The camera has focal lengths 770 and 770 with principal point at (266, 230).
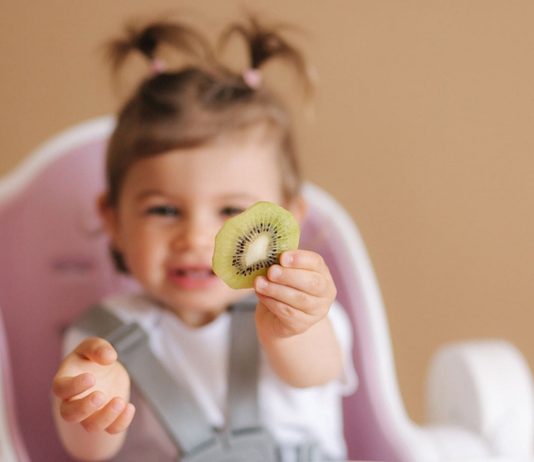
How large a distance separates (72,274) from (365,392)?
32 centimetres

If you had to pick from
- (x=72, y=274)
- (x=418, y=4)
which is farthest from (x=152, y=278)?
(x=418, y=4)

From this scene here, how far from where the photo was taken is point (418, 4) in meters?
0.97

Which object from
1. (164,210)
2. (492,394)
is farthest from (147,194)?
(492,394)

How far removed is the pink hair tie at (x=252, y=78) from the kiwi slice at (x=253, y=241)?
348 mm

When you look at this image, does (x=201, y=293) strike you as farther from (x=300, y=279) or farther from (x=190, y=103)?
(x=300, y=279)

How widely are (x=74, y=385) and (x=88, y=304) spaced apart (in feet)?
1.39

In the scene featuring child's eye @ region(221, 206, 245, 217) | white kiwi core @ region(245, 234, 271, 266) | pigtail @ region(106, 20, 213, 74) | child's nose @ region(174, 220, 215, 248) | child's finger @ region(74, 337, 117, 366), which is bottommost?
child's finger @ region(74, 337, 117, 366)

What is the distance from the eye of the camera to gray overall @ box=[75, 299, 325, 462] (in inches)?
23.4

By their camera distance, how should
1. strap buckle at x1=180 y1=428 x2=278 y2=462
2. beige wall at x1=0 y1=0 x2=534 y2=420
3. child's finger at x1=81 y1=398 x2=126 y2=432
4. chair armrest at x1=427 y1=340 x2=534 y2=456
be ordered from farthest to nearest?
1. beige wall at x1=0 y1=0 x2=534 y2=420
2. chair armrest at x1=427 y1=340 x2=534 y2=456
3. strap buckle at x1=180 y1=428 x2=278 y2=462
4. child's finger at x1=81 y1=398 x2=126 y2=432

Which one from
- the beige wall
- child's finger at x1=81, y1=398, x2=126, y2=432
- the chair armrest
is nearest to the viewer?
child's finger at x1=81, y1=398, x2=126, y2=432

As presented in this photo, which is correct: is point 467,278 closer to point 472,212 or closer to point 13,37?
point 472,212

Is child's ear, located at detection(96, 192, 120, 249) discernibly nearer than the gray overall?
No

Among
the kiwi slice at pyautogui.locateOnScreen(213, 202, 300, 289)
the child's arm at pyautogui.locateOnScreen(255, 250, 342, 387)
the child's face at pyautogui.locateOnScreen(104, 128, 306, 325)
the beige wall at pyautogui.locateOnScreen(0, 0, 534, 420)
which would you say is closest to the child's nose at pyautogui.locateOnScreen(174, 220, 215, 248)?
the child's face at pyautogui.locateOnScreen(104, 128, 306, 325)

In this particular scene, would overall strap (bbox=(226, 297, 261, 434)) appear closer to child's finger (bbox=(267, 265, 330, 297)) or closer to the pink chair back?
the pink chair back
